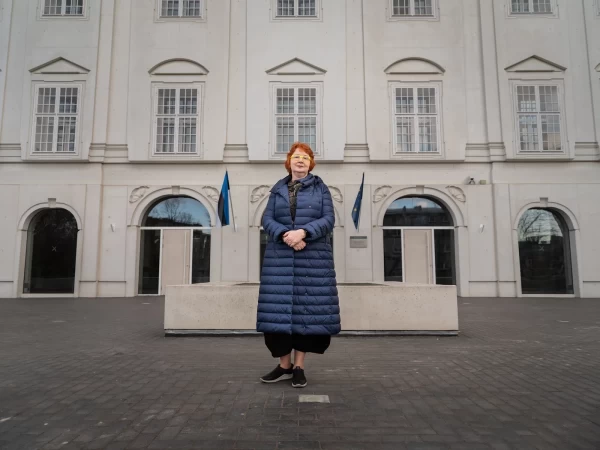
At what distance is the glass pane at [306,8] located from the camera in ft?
54.0

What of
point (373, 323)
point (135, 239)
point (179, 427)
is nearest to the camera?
point (179, 427)

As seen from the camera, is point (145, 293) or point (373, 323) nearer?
point (373, 323)

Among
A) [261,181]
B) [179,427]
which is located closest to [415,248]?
[261,181]

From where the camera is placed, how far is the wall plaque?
50.0ft

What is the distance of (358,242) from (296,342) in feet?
38.2

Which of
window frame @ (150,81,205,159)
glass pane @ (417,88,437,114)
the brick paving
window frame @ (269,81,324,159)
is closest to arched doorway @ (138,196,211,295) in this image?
window frame @ (150,81,205,159)

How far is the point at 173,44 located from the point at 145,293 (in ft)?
31.5

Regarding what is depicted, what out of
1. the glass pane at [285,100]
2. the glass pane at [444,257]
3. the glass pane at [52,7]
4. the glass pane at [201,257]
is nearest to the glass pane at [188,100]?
the glass pane at [285,100]

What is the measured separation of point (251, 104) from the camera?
15.9 metres

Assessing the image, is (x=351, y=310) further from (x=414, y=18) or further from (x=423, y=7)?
(x=423, y=7)

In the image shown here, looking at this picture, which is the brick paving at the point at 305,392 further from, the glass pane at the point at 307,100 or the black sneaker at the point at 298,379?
the glass pane at the point at 307,100

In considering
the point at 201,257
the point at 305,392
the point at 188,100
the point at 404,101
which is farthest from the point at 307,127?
the point at 305,392

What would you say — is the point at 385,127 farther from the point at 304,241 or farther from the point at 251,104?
the point at 304,241

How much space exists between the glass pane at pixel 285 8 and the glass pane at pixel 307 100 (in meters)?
3.18
